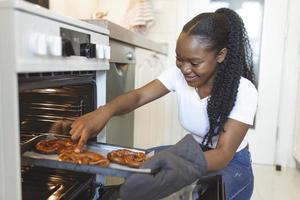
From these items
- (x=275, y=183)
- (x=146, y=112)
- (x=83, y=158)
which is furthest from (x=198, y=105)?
(x=275, y=183)

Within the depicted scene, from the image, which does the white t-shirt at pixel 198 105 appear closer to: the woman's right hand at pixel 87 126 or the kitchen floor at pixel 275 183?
the woman's right hand at pixel 87 126

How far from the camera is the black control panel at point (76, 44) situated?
0.70 m

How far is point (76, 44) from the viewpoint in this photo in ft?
2.53

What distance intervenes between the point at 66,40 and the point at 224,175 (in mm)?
605

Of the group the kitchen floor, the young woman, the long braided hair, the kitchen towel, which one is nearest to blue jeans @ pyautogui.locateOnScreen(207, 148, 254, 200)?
the young woman

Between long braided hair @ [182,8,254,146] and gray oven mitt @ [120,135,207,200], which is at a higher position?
long braided hair @ [182,8,254,146]

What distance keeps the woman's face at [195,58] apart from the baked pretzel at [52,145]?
0.40 meters

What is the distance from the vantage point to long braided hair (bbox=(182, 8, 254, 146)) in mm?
943

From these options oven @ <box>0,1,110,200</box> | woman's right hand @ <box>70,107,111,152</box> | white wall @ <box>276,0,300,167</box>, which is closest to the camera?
oven @ <box>0,1,110,200</box>

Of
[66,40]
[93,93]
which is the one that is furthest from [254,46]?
[66,40]

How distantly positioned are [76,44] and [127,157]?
305mm

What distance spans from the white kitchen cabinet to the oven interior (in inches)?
23.8

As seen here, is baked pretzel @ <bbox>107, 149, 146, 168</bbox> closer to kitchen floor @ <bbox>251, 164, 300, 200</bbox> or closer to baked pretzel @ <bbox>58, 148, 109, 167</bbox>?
baked pretzel @ <bbox>58, 148, 109, 167</bbox>

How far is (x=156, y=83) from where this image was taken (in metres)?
1.19
